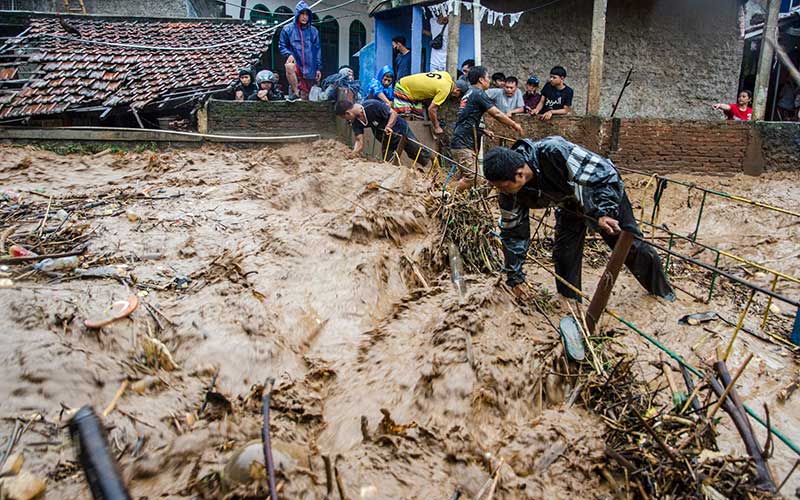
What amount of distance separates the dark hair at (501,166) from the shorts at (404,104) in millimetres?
5059

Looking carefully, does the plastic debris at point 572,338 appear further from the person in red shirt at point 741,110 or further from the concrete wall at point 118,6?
the concrete wall at point 118,6

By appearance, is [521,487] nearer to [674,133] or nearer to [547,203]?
[547,203]

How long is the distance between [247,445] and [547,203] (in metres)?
2.70

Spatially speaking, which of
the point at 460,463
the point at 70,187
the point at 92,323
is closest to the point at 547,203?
the point at 460,463

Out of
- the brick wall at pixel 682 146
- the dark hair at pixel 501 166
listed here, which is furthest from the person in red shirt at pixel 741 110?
the dark hair at pixel 501 166

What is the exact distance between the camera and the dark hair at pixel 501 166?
3.62 m

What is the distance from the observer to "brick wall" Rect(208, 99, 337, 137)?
881 centimetres

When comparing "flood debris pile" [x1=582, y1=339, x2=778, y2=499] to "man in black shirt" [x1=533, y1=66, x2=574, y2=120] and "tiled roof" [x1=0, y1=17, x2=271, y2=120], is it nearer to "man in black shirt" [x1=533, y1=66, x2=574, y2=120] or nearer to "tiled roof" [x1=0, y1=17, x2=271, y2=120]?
"man in black shirt" [x1=533, y1=66, x2=574, y2=120]

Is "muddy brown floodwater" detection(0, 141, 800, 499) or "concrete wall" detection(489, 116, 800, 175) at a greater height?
"concrete wall" detection(489, 116, 800, 175)

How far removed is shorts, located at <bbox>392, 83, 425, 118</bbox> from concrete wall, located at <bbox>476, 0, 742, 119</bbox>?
346 centimetres

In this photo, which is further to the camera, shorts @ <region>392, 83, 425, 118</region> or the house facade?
the house facade

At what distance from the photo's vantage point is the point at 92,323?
10.5 feet

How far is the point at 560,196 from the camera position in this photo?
408 cm

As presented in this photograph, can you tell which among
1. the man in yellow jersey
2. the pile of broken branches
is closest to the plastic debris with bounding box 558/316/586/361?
the pile of broken branches
